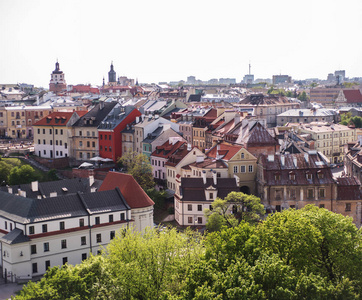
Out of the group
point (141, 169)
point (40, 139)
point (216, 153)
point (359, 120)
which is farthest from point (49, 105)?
point (359, 120)

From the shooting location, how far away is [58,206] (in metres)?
60.0

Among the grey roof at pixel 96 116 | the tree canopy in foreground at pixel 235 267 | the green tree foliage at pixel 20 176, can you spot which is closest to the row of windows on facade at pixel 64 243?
the tree canopy in foreground at pixel 235 267

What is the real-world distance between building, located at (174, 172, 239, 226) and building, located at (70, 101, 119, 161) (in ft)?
124

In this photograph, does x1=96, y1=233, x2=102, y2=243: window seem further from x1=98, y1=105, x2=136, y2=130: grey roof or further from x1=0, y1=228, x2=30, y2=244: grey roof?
x1=98, y1=105, x2=136, y2=130: grey roof

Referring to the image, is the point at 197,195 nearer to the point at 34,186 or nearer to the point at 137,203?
the point at 137,203

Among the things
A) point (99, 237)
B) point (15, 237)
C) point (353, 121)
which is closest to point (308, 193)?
point (99, 237)

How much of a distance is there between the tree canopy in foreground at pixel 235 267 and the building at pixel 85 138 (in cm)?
6020

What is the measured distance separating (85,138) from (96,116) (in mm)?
5421

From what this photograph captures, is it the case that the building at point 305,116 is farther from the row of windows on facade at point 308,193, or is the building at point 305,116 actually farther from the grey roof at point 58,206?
the grey roof at point 58,206

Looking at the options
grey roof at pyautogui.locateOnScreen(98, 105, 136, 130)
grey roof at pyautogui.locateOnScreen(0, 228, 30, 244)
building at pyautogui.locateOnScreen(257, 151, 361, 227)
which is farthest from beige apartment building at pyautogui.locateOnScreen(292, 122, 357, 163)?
grey roof at pyautogui.locateOnScreen(0, 228, 30, 244)

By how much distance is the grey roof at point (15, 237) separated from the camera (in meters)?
56.0

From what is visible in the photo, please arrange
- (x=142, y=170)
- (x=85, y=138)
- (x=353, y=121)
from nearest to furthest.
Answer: (x=142, y=170), (x=85, y=138), (x=353, y=121)

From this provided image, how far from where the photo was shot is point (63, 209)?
60000 mm

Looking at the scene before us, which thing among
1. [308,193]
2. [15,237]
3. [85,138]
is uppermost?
[85,138]
